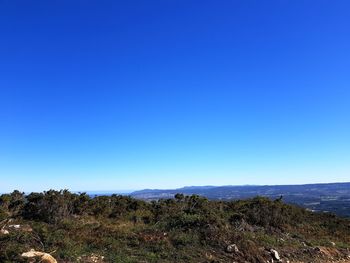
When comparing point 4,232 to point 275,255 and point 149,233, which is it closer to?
point 149,233

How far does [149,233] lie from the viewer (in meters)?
13.1

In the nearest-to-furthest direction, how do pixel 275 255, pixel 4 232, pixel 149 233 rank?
pixel 4 232, pixel 275 255, pixel 149 233

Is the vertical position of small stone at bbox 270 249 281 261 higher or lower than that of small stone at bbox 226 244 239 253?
lower

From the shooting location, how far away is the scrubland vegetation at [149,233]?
10.7 m

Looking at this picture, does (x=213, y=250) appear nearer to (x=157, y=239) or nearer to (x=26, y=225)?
(x=157, y=239)

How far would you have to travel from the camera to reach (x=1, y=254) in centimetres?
911

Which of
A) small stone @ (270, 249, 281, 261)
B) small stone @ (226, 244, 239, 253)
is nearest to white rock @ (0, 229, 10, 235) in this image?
small stone @ (226, 244, 239, 253)

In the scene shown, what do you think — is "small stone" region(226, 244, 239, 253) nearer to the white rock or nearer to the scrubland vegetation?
the scrubland vegetation

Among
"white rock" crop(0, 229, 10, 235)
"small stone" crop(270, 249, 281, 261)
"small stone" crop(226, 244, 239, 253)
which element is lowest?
"small stone" crop(270, 249, 281, 261)

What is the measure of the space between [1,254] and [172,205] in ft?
38.7

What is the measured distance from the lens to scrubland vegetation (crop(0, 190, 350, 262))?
10.7 meters

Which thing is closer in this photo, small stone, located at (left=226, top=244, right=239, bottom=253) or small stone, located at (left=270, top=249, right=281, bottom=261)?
small stone, located at (left=226, top=244, right=239, bottom=253)

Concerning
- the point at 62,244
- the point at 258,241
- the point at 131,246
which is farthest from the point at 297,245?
the point at 62,244

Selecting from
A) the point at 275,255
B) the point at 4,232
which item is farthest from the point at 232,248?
the point at 4,232
